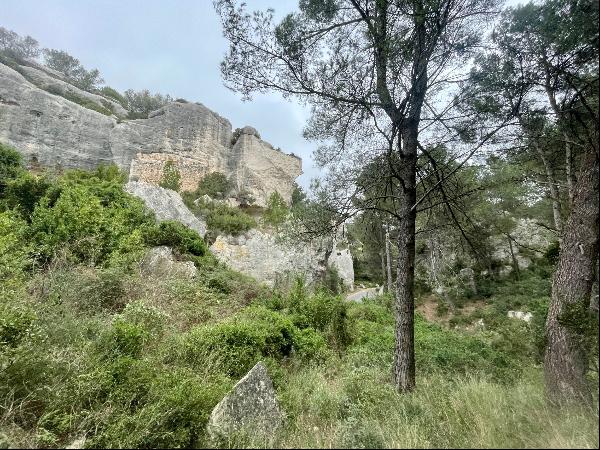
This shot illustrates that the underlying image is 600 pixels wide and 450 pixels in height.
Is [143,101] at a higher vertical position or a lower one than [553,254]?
higher

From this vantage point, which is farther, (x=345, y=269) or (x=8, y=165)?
(x=345, y=269)

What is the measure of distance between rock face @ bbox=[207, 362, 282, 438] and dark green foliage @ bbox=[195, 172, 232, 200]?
86.2 ft

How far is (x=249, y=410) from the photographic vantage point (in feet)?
10.4

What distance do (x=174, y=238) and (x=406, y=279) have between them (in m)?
9.37

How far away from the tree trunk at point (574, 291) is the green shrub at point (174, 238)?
1072 centimetres

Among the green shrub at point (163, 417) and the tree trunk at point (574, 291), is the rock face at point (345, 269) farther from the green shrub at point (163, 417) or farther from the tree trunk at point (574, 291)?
the green shrub at point (163, 417)

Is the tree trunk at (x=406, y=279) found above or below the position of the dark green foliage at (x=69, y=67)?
below

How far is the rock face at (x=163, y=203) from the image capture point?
15141mm

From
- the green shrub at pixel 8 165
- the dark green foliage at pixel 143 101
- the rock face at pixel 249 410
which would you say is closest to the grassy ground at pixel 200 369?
the rock face at pixel 249 410

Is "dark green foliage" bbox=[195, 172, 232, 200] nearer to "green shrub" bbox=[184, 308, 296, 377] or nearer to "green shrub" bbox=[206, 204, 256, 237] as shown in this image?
"green shrub" bbox=[206, 204, 256, 237]

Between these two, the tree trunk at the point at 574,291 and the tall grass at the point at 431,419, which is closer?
the tall grass at the point at 431,419

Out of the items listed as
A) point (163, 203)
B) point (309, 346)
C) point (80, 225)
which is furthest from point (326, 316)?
point (163, 203)

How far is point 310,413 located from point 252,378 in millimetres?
683

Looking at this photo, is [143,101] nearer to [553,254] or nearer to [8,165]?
[8,165]
